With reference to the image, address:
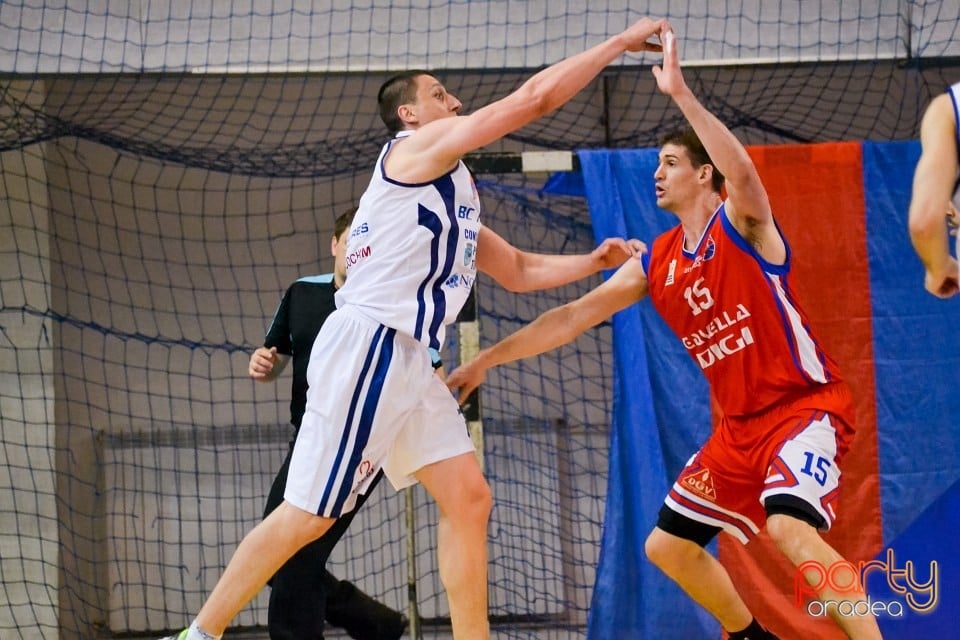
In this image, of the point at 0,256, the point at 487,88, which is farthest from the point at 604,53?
the point at 0,256

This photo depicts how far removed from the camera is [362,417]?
3646 mm

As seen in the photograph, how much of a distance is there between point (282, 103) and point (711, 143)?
4.14 meters

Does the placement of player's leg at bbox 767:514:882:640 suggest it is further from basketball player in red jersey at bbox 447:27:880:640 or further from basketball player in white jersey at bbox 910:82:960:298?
basketball player in white jersey at bbox 910:82:960:298

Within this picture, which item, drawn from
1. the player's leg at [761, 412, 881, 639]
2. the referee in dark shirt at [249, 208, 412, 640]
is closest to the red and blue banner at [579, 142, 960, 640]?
the referee in dark shirt at [249, 208, 412, 640]

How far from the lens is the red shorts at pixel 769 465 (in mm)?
3840

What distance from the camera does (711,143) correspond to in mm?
3885

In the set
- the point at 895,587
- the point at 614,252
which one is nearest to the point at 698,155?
the point at 614,252

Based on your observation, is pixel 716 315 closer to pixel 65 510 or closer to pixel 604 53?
pixel 604 53

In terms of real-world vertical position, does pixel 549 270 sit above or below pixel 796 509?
above

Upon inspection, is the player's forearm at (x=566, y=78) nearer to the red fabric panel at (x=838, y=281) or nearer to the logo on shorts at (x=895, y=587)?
the red fabric panel at (x=838, y=281)

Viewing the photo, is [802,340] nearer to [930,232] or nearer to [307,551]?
[930,232]

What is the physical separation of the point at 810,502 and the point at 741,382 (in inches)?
21.2

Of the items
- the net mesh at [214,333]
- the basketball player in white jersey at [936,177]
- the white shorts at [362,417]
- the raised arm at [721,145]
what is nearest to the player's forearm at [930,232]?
the basketball player in white jersey at [936,177]

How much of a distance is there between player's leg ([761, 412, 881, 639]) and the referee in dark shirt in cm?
148
